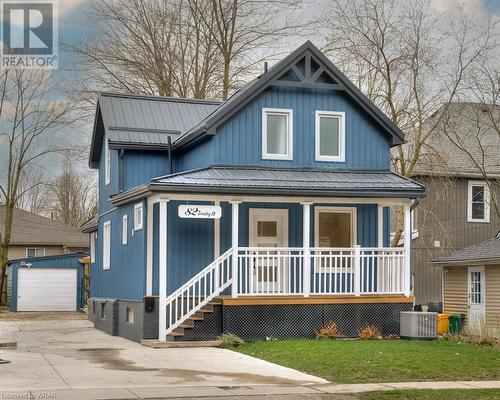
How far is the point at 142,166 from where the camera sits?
26375 mm

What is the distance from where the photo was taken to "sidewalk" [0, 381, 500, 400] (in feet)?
42.6

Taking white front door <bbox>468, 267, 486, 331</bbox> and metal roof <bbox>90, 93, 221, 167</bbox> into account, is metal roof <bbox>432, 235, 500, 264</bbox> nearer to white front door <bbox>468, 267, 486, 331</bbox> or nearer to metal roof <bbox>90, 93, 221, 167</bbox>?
white front door <bbox>468, 267, 486, 331</bbox>

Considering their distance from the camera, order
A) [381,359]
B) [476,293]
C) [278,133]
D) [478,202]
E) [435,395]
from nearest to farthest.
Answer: [435,395] → [381,359] → [278,133] → [476,293] → [478,202]

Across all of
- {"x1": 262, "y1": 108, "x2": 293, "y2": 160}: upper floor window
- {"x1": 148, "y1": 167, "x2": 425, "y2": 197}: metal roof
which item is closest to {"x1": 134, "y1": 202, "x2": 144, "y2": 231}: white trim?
{"x1": 148, "y1": 167, "x2": 425, "y2": 197}: metal roof

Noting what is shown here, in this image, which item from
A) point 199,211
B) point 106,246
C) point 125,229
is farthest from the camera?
point 106,246

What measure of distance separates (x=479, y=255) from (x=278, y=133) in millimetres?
8982

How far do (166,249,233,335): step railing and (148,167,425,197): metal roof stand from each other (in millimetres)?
1693

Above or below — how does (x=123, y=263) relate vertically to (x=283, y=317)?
above

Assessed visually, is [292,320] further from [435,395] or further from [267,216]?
[435,395]

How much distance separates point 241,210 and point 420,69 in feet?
37.8

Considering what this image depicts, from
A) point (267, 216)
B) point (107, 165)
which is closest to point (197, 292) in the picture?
point (267, 216)

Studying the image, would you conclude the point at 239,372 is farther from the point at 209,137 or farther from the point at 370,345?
the point at 209,137

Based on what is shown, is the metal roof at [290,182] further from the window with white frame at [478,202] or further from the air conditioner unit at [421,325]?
the window with white frame at [478,202]

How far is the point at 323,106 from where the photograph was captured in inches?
976
